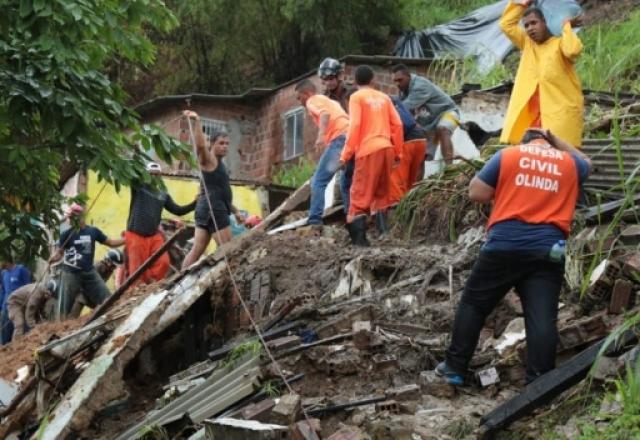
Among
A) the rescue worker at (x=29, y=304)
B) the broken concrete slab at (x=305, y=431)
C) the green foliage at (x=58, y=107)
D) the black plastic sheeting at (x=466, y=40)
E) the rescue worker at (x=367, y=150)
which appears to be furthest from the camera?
the black plastic sheeting at (x=466, y=40)

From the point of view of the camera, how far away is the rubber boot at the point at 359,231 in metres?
9.08

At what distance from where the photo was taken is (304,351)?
23.3 feet

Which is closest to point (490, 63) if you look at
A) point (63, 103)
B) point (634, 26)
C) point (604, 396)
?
point (634, 26)

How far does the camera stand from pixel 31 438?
7629mm

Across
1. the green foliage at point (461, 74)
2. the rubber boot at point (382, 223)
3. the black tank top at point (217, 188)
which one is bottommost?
the rubber boot at point (382, 223)

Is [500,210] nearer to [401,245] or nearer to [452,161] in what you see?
[401,245]

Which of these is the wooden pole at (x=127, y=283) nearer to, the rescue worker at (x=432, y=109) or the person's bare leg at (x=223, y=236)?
the person's bare leg at (x=223, y=236)

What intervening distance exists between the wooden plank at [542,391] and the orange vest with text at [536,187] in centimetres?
79

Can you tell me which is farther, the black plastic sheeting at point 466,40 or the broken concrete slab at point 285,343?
the black plastic sheeting at point 466,40

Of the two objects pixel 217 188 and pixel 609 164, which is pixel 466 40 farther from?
pixel 609 164

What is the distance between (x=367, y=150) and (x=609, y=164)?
2060 millimetres

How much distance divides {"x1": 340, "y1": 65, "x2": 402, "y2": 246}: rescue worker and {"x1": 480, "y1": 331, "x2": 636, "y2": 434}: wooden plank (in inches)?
138

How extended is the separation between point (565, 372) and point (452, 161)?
4.49 m

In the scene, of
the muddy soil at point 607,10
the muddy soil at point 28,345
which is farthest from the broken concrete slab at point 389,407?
the muddy soil at point 607,10
